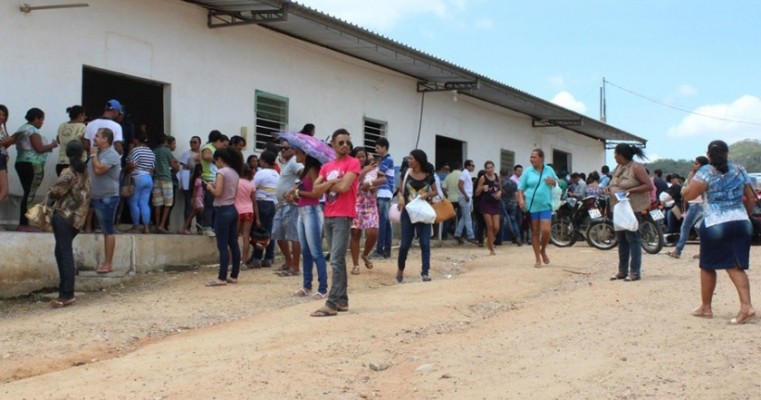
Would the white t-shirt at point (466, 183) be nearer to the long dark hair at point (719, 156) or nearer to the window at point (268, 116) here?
the window at point (268, 116)

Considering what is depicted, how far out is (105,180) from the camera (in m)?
9.77

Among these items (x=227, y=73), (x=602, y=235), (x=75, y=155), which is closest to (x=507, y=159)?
(x=602, y=235)

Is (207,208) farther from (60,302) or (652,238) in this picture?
(652,238)

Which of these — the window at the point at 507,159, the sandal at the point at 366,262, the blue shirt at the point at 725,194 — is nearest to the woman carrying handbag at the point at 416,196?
the sandal at the point at 366,262

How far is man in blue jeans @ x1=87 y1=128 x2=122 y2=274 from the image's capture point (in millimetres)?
9711

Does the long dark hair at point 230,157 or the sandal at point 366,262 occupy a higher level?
the long dark hair at point 230,157

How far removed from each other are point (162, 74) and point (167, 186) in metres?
1.76

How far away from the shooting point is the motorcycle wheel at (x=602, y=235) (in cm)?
1516

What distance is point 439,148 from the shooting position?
73.3 feet

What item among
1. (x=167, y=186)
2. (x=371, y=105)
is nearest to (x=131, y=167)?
(x=167, y=186)

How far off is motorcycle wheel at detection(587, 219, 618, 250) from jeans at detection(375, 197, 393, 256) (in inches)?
170

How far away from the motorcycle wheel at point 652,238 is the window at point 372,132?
5.96 metres

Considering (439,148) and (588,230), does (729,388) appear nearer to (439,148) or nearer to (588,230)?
(588,230)

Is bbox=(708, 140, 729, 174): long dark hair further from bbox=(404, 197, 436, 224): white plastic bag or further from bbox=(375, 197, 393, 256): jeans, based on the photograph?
bbox=(375, 197, 393, 256): jeans
